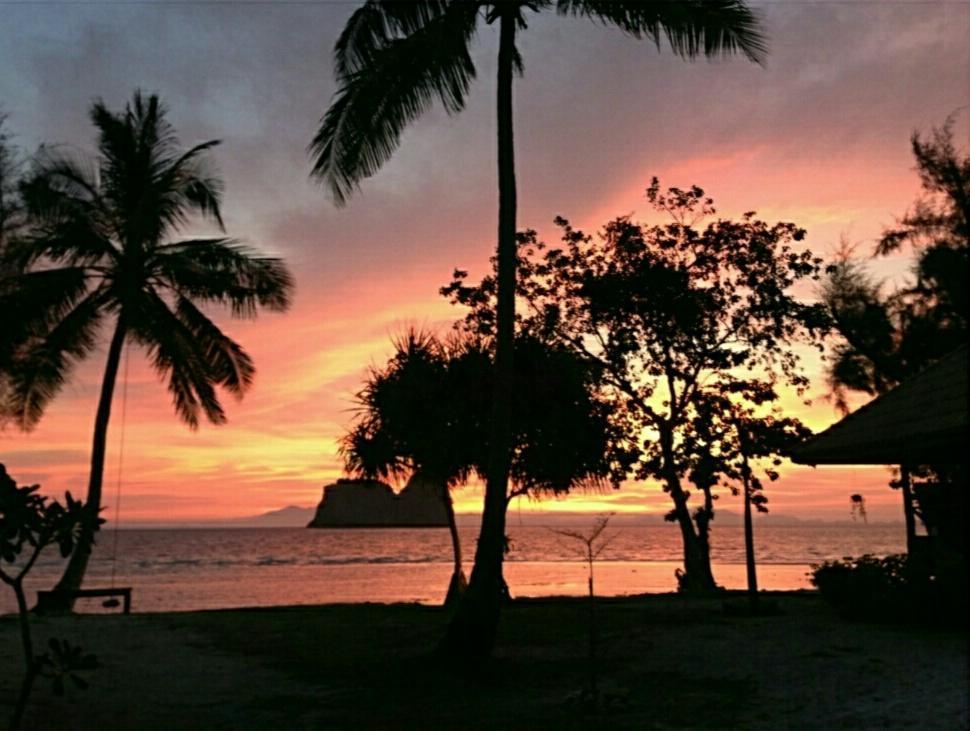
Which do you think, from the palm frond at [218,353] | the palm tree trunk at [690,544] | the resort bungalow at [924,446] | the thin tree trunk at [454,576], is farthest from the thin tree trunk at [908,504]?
the palm frond at [218,353]

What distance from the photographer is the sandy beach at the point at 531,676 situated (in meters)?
9.56

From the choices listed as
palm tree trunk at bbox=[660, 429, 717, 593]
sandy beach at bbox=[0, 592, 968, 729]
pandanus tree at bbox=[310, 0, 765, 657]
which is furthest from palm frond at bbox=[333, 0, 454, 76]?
palm tree trunk at bbox=[660, 429, 717, 593]

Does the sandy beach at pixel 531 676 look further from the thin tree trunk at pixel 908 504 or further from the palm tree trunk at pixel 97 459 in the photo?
the palm tree trunk at pixel 97 459

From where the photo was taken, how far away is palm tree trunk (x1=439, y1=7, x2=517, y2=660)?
12.7m

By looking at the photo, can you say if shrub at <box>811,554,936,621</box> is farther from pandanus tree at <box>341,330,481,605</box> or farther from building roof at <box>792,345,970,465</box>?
pandanus tree at <box>341,330,481,605</box>

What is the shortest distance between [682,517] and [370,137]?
1521cm

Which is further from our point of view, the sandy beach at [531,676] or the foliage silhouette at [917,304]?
the foliage silhouette at [917,304]

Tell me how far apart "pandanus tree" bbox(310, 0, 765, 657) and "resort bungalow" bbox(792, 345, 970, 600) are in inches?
247

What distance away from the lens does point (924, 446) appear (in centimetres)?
1421

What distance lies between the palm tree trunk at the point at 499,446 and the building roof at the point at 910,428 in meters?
6.42

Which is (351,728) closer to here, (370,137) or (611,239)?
(370,137)

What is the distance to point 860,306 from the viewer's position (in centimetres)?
2989

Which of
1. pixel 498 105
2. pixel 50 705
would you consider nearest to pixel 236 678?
pixel 50 705

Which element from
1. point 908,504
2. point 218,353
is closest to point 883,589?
point 908,504
